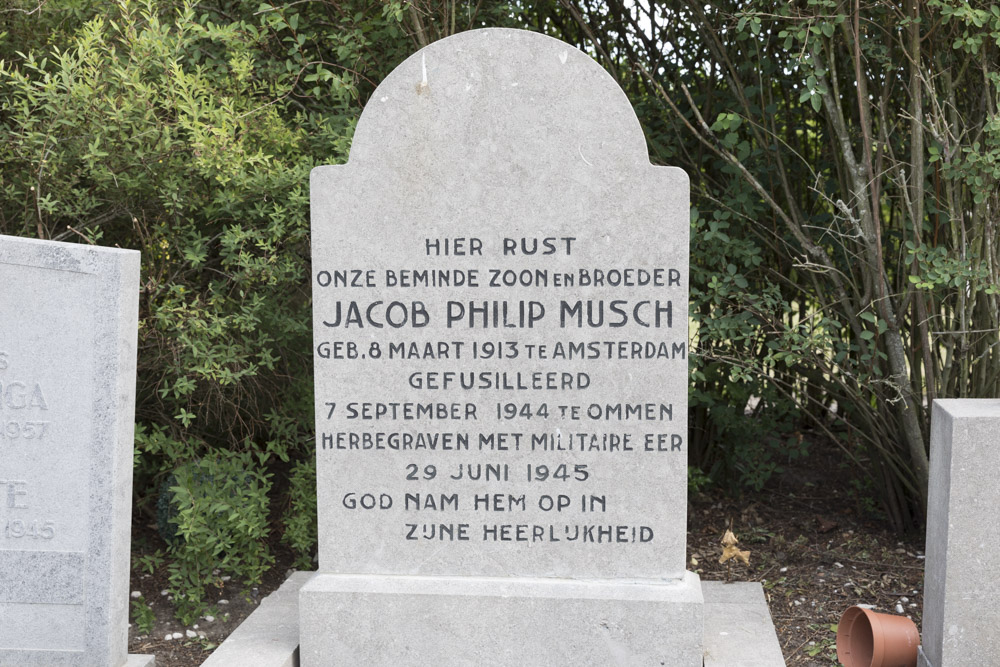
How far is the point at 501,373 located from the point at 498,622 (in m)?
0.77

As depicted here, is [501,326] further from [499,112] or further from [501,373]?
[499,112]

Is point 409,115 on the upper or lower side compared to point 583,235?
upper

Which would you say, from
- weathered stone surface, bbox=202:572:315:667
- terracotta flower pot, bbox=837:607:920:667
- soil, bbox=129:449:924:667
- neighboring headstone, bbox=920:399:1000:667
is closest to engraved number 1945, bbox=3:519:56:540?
weathered stone surface, bbox=202:572:315:667

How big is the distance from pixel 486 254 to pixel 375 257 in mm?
346

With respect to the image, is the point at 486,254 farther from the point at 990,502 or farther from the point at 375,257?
the point at 990,502

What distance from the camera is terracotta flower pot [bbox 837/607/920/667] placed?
3.20m

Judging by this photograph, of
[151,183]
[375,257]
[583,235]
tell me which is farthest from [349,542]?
[151,183]

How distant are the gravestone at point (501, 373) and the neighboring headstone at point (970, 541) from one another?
30.6 inches

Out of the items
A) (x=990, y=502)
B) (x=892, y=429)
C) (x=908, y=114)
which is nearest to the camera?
(x=990, y=502)

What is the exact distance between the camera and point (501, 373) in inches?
118

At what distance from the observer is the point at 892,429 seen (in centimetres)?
442

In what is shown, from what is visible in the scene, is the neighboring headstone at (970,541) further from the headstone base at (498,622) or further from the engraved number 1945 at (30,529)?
the engraved number 1945 at (30,529)

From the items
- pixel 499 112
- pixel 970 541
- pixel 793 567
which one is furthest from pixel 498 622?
pixel 793 567

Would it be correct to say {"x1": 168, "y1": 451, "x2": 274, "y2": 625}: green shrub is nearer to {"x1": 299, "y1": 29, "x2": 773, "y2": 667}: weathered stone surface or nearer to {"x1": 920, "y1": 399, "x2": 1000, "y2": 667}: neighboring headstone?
{"x1": 299, "y1": 29, "x2": 773, "y2": 667}: weathered stone surface
